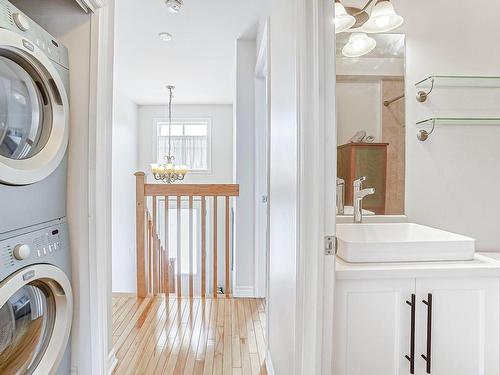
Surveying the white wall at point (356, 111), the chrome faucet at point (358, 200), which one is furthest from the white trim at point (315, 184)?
the white wall at point (356, 111)

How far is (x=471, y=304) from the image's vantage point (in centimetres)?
127

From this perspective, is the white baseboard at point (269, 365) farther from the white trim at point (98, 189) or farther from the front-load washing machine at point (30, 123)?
the front-load washing machine at point (30, 123)

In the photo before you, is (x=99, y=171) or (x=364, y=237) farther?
(x=99, y=171)

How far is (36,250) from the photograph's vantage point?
4.22ft

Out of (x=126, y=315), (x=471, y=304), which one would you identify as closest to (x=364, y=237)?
(x=471, y=304)

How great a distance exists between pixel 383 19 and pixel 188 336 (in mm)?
2320

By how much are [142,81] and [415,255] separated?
456 centimetres

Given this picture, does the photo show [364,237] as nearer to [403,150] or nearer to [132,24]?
[403,150]

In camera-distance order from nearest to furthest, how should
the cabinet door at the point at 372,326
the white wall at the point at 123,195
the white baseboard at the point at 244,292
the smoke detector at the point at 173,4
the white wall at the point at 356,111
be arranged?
the cabinet door at the point at 372,326 → the white wall at the point at 356,111 → the smoke detector at the point at 173,4 → the white baseboard at the point at 244,292 → the white wall at the point at 123,195

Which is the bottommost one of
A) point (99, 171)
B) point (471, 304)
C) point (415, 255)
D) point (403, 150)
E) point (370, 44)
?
point (471, 304)

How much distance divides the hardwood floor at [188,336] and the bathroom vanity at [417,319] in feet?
2.84

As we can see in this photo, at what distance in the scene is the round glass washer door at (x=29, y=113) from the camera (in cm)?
117

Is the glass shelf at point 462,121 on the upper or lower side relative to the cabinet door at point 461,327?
upper

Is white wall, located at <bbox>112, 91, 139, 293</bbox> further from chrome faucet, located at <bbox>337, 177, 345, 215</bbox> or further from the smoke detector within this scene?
chrome faucet, located at <bbox>337, 177, 345, 215</bbox>
